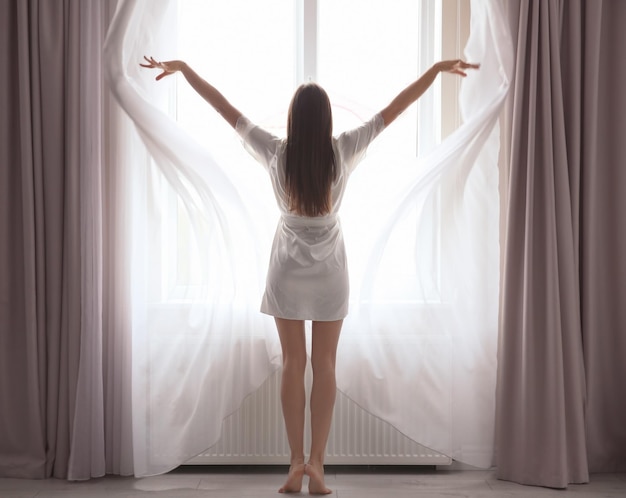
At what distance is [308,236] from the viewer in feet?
7.42

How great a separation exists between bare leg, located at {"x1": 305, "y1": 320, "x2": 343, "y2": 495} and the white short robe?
0.28 feet

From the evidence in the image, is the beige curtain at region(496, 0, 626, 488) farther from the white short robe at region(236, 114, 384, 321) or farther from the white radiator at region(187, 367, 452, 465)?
the white short robe at region(236, 114, 384, 321)

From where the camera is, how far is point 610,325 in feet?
8.43

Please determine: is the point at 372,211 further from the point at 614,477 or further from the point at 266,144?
the point at 614,477

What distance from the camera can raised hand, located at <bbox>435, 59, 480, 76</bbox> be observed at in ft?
7.74

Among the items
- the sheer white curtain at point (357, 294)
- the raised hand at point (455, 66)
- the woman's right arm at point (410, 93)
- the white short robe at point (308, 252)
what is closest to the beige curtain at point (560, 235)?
the sheer white curtain at point (357, 294)

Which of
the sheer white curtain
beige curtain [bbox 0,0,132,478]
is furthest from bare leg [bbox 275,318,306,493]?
beige curtain [bbox 0,0,132,478]

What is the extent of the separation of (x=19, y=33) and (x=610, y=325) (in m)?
2.77

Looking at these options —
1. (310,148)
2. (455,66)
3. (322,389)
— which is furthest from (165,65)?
(322,389)

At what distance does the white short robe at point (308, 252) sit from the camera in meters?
2.25

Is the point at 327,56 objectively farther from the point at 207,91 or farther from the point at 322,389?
the point at 322,389

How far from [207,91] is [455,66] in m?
1.00

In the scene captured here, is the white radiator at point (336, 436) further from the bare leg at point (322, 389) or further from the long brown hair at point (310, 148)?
the long brown hair at point (310, 148)

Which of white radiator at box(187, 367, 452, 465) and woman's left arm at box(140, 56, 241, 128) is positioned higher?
woman's left arm at box(140, 56, 241, 128)
